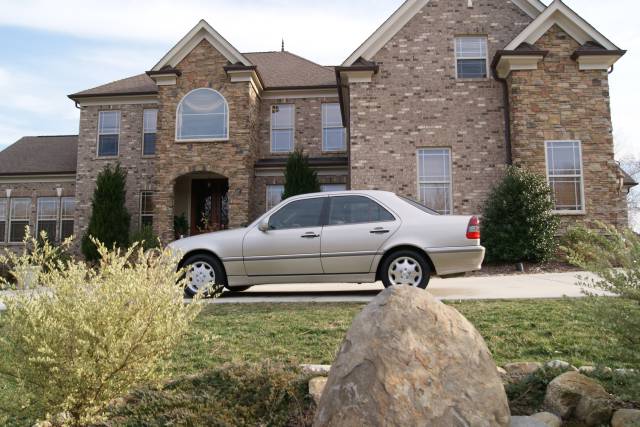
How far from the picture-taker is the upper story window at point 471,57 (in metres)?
15.7

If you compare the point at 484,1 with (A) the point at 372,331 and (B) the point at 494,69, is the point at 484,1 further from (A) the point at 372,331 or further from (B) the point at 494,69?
(A) the point at 372,331

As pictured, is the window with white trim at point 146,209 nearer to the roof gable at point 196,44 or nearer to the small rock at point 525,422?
the roof gable at point 196,44

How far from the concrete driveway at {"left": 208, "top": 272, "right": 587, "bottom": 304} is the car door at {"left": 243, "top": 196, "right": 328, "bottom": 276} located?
1.59 ft

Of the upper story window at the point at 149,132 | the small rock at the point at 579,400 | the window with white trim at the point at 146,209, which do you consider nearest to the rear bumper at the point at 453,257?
the small rock at the point at 579,400

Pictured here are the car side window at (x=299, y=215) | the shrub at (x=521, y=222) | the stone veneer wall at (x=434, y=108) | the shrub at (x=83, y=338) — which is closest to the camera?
the shrub at (x=83, y=338)

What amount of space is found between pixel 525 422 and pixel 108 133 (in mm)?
21103

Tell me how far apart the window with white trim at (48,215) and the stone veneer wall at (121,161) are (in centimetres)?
205

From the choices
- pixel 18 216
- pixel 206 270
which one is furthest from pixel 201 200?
pixel 206 270

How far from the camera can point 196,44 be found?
18.1m

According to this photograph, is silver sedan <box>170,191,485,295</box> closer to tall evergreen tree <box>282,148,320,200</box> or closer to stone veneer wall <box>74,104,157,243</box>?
tall evergreen tree <box>282,148,320,200</box>

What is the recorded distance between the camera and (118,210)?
Answer: 1853 centimetres

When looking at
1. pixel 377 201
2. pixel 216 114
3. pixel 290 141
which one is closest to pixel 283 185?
pixel 290 141

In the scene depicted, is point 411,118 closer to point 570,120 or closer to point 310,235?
point 570,120

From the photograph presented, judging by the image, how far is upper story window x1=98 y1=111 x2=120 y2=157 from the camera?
20.6 meters
